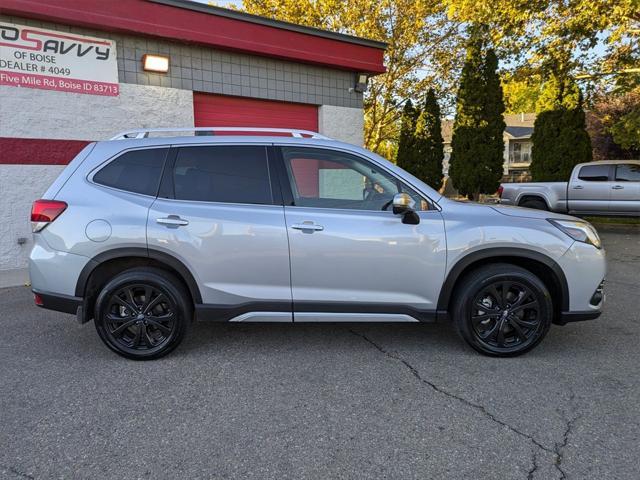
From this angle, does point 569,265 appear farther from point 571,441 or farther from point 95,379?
point 95,379

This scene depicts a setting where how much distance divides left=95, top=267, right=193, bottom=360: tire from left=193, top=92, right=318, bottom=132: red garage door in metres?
5.32

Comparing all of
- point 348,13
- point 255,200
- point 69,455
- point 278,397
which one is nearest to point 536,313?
point 278,397

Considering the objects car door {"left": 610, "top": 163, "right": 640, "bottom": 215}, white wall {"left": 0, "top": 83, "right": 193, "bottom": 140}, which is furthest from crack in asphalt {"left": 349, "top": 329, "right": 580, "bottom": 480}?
car door {"left": 610, "top": 163, "right": 640, "bottom": 215}

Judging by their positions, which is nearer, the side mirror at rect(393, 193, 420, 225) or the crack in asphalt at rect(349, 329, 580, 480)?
the crack in asphalt at rect(349, 329, 580, 480)

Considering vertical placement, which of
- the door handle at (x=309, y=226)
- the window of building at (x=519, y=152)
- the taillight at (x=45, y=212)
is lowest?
the door handle at (x=309, y=226)

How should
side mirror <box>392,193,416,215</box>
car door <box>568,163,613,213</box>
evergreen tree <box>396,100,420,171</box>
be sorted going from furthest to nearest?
evergreen tree <box>396,100,420,171</box> → car door <box>568,163,613,213</box> → side mirror <box>392,193,416,215</box>

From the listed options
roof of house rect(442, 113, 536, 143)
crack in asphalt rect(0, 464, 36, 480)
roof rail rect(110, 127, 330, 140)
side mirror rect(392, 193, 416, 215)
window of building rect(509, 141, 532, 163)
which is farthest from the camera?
window of building rect(509, 141, 532, 163)

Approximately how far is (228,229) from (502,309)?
2272mm

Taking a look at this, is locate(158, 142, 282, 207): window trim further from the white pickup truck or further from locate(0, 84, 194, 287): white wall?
the white pickup truck

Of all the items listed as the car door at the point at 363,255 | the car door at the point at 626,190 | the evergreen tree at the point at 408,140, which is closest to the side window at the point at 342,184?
the car door at the point at 363,255

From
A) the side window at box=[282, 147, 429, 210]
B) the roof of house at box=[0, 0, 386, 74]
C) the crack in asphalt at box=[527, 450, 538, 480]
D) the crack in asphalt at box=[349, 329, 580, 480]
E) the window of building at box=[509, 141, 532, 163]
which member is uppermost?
the window of building at box=[509, 141, 532, 163]

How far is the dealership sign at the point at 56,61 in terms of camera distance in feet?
21.7

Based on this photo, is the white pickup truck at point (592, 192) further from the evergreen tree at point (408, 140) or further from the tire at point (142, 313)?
the tire at point (142, 313)

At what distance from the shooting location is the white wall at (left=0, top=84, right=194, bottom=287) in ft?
22.2
